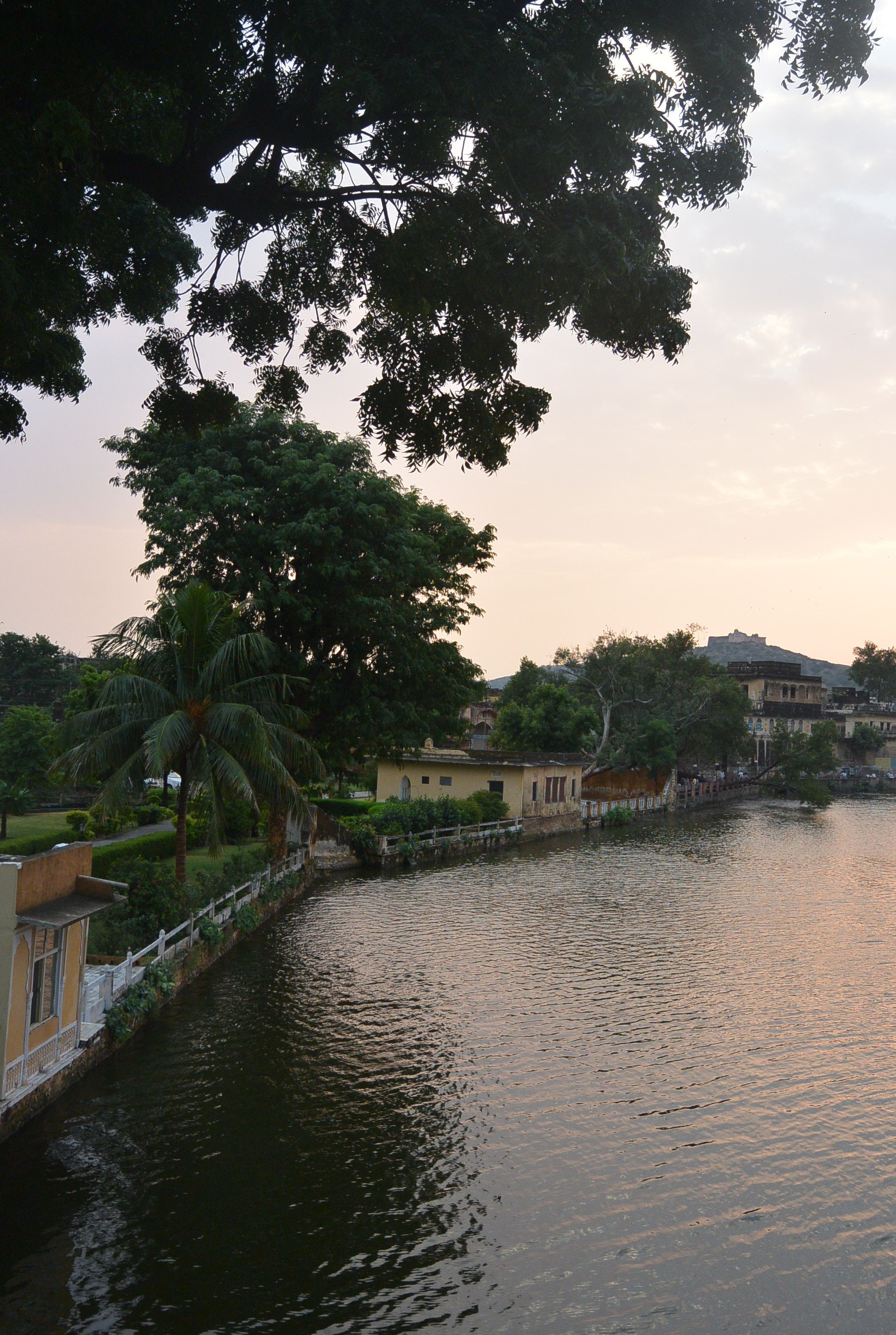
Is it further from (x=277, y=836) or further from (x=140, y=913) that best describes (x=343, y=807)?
(x=140, y=913)

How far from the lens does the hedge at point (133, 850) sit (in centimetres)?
2820

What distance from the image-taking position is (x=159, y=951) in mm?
19516

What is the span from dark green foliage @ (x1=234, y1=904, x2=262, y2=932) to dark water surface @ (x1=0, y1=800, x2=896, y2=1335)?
0.82 meters

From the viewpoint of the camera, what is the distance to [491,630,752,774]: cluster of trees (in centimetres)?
6750

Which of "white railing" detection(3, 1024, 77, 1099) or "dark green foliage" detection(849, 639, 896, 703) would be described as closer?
"white railing" detection(3, 1024, 77, 1099)

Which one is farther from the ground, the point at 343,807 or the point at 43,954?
the point at 343,807

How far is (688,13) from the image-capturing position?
10.3m

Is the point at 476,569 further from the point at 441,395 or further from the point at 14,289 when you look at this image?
the point at 14,289

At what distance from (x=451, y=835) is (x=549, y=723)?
21.7 m

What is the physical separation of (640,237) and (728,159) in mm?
1378

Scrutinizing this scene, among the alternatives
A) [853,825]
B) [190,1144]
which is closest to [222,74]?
[190,1144]

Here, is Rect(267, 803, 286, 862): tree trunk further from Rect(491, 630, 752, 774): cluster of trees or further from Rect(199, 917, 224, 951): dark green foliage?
Rect(491, 630, 752, 774): cluster of trees

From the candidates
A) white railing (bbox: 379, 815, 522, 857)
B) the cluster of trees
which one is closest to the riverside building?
the cluster of trees

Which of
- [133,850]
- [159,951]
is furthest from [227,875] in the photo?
[159,951]
